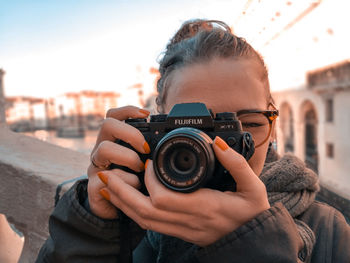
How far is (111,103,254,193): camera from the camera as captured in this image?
62cm

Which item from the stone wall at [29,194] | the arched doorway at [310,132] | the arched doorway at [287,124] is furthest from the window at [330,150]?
the stone wall at [29,194]

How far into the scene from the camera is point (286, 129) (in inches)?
693

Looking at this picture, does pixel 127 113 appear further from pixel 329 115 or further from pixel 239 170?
pixel 329 115

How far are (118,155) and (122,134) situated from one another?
7cm

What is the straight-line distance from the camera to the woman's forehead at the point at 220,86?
826 mm

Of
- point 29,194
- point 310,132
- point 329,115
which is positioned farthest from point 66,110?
point 29,194

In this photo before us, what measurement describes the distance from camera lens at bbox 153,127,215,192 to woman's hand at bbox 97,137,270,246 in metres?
0.02

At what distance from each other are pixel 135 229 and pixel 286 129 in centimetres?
1827

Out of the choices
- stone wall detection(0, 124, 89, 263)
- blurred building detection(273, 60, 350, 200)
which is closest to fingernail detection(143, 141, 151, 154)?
stone wall detection(0, 124, 89, 263)

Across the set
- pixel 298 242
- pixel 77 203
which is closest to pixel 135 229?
pixel 77 203

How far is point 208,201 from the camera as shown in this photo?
60 centimetres

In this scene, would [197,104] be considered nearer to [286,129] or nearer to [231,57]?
[231,57]

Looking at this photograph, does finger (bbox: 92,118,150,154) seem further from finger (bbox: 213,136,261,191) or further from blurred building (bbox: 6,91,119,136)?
blurred building (bbox: 6,91,119,136)

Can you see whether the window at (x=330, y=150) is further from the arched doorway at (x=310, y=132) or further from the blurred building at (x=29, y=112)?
the blurred building at (x=29, y=112)
